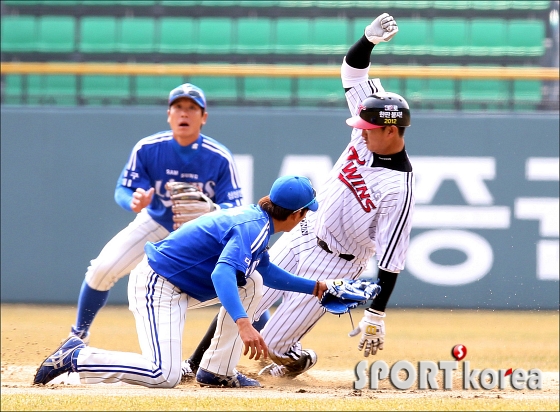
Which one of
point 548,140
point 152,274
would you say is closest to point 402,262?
point 152,274

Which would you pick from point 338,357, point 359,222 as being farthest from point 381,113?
point 338,357

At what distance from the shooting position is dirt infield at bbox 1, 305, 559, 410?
3.75 m

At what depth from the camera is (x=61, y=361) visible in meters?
4.10

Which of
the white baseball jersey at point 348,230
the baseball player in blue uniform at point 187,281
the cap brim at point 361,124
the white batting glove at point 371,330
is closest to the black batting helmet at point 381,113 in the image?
the cap brim at point 361,124

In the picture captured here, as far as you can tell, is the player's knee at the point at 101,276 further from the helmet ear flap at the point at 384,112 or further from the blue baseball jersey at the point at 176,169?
the helmet ear flap at the point at 384,112

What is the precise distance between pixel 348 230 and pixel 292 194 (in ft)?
2.80

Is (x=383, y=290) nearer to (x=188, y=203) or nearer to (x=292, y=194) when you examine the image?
(x=292, y=194)

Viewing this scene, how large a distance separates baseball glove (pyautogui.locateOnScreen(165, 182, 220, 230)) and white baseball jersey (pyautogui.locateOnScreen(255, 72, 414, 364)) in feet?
1.69

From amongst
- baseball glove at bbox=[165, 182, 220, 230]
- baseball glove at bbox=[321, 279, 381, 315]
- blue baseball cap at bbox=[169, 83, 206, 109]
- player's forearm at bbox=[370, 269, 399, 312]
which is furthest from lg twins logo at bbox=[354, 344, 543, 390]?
blue baseball cap at bbox=[169, 83, 206, 109]

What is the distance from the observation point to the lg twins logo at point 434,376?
4918 mm

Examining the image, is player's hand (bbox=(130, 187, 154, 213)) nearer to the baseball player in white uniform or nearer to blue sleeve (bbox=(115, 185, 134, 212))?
blue sleeve (bbox=(115, 185, 134, 212))

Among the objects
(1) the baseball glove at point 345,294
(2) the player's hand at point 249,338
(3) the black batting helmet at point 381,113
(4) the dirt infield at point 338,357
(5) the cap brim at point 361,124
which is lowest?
(4) the dirt infield at point 338,357

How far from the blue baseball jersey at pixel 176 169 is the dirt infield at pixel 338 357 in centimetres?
120

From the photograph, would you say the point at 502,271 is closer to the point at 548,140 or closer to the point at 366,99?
the point at 548,140
